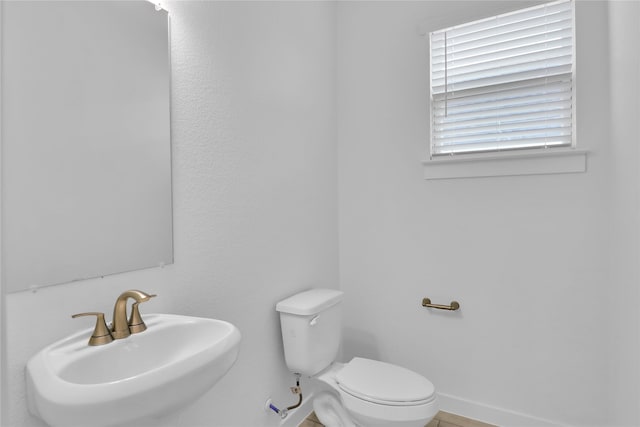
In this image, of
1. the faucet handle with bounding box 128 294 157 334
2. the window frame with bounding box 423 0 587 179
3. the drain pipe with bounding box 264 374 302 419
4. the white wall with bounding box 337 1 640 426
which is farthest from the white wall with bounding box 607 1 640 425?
the faucet handle with bounding box 128 294 157 334

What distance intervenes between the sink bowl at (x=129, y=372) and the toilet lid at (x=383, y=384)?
774 millimetres

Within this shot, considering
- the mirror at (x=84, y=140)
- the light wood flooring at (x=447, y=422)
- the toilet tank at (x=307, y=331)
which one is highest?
the mirror at (x=84, y=140)

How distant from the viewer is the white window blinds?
174 cm

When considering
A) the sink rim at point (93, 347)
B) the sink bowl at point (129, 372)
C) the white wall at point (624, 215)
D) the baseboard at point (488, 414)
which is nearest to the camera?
the sink bowl at point (129, 372)

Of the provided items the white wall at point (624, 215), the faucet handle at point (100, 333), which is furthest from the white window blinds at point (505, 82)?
the faucet handle at point (100, 333)

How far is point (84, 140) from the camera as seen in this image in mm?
994

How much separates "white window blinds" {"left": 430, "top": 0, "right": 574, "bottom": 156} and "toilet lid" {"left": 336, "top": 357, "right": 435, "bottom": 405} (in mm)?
1157

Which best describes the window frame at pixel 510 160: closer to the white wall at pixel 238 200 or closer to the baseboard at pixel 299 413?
the white wall at pixel 238 200

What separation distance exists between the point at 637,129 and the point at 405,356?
158cm

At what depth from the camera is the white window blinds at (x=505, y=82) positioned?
174cm

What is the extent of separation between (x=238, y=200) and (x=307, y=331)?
26.0 inches

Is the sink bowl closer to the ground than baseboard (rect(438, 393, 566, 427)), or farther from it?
farther from it

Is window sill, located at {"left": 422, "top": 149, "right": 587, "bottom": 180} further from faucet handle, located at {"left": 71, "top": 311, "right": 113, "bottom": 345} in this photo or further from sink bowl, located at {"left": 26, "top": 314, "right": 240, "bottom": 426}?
faucet handle, located at {"left": 71, "top": 311, "right": 113, "bottom": 345}

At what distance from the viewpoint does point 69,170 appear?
3.16 feet
